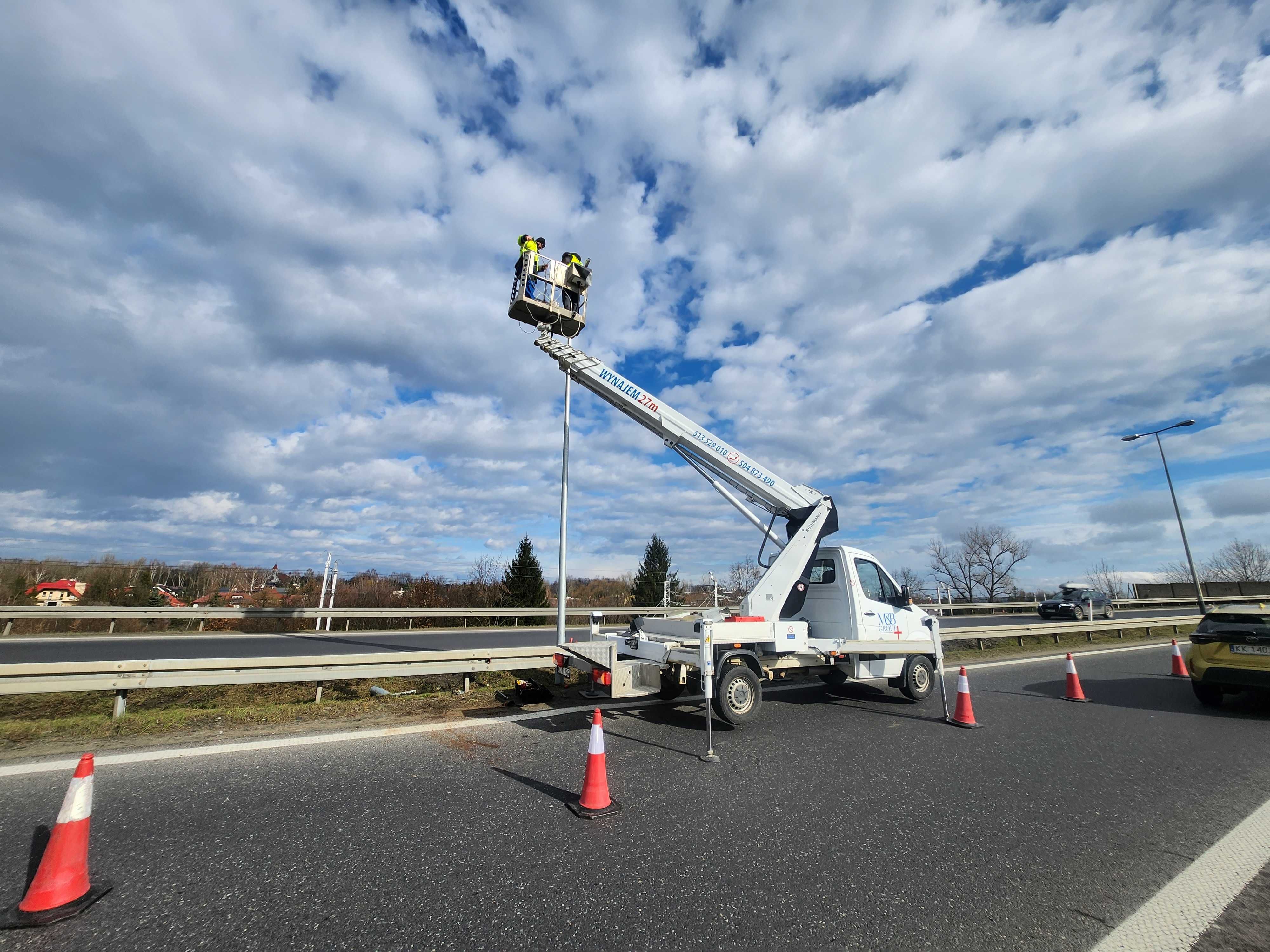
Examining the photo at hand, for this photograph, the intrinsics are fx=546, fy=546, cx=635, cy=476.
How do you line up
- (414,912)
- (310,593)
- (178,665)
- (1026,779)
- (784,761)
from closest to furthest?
(414,912) < (1026,779) < (784,761) < (178,665) < (310,593)

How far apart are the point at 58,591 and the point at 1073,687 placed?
3399 cm

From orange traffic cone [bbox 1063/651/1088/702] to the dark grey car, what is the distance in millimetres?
19360

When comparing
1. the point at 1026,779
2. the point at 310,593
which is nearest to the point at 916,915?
the point at 1026,779

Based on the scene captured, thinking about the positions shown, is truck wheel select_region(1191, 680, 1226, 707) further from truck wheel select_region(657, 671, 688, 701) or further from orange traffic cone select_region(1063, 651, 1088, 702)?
truck wheel select_region(657, 671, 688, 701)

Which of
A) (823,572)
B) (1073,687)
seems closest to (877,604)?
(823,572)

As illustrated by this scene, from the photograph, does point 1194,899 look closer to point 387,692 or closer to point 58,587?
point 387,692

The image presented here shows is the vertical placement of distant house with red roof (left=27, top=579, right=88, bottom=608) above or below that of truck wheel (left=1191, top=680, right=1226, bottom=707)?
above

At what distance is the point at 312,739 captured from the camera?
570 centimetres

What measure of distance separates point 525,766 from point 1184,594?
6174 centimetres

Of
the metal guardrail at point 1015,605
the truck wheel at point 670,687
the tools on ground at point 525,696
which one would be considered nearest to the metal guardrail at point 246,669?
the tools on ground at point 525,696

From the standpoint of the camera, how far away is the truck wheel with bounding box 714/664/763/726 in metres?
6.61

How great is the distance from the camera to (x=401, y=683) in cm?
879

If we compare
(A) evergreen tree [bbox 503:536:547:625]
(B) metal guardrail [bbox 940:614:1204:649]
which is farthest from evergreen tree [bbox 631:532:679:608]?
(B) metal guardrail [bbox 940:614:1204:649]

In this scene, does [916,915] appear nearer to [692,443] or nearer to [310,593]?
[692,443]
